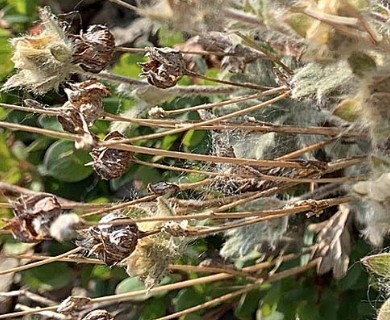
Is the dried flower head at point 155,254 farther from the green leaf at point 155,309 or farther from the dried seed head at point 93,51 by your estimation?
the green leaf at point 155,309

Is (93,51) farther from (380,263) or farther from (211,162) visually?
(380,263)

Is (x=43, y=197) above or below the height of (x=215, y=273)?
above

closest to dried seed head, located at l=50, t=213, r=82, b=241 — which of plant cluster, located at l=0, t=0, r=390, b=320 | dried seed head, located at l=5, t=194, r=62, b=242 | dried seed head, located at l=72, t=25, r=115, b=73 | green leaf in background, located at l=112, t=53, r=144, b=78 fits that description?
plant cluster, located at l=0, t=0, r=390, b=320

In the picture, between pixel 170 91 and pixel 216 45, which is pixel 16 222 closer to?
pixel 170 91

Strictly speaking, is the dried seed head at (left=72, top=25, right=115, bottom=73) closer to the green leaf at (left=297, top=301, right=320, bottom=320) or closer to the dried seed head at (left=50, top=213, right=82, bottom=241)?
the dried seed head at (left=50, top=213, right=82, bottom=241)

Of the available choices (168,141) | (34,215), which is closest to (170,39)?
(168,141)

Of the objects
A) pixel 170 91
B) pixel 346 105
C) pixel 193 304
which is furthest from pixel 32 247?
pixel 346 105

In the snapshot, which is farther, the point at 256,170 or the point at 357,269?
the point at 357,269
